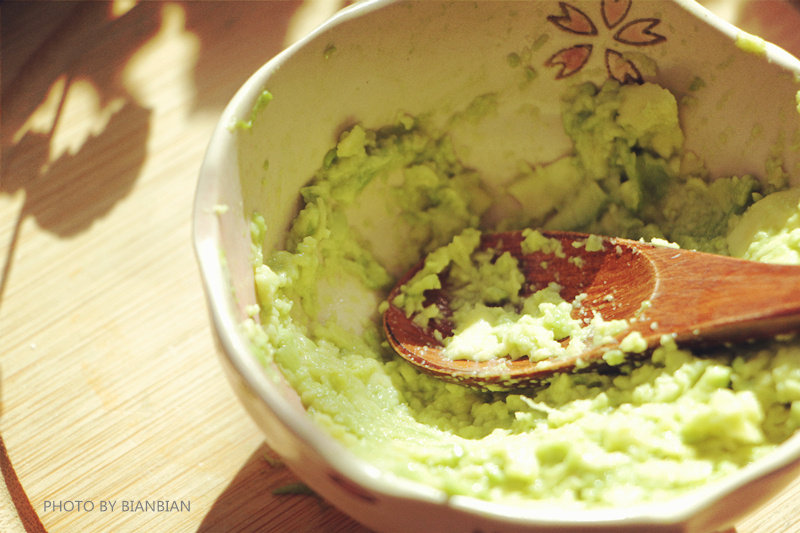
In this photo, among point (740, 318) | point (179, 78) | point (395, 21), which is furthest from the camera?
point (179, 78)

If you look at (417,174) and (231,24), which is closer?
(417,174)

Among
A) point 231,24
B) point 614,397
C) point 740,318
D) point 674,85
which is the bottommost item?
point 614,397

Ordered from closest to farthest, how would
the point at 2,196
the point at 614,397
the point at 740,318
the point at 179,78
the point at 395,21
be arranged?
the point at 740,318 < the point at 614,397 < the point at 395,21 < the point at 2,196 < the point at 179,78

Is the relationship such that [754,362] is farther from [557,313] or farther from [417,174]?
[417,174]

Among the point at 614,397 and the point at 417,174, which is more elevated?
the point at 417,174

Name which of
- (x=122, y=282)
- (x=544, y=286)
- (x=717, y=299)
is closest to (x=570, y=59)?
(x=544, y=286)

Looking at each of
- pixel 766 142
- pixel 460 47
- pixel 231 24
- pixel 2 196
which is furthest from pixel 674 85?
pixel 2 196

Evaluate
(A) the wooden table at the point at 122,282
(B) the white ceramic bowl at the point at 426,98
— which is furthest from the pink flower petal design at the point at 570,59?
(A) the wooden table at the point at 122,282

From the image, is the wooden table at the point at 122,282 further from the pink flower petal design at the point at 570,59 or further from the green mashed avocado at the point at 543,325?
the pink flower petal design at the point at 570,59
